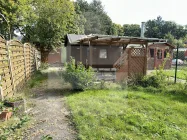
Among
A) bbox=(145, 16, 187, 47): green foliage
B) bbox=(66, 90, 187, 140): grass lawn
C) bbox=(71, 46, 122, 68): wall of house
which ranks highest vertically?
bbox=(145, 16, 187, 47): green foliage

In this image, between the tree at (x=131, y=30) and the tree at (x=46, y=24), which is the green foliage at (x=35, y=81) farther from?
the tree at (x=131, y=30)

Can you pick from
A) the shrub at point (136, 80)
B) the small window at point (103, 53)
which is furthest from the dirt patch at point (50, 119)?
the small window at point (103, 53)

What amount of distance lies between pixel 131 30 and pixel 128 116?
37.1 metres

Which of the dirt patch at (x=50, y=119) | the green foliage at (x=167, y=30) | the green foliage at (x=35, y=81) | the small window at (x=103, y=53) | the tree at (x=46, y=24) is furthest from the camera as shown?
the green foliage at (x=167, y=30)

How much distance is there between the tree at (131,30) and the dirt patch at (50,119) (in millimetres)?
34475

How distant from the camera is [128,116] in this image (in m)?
3.65

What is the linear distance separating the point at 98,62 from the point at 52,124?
10.1 meters

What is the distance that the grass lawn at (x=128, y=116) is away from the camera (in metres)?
2.98

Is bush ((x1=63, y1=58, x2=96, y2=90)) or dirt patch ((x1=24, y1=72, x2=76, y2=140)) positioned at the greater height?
bush ((x1=63, y1=58, x2=96, y2=90))

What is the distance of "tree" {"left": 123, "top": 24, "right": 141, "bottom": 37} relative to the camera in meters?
36.9

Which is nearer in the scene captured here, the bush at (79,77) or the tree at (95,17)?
the bush at (79,77)

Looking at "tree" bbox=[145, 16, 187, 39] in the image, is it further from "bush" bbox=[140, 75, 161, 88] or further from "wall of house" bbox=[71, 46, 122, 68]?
"bush" bbox=[140, 75, 161, 88]

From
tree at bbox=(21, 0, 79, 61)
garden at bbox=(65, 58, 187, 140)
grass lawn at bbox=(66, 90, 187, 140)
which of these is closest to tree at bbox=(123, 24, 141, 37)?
tree at bbox=(21, 0, 79, 61)

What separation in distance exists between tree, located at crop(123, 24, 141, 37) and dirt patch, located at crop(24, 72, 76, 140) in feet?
113
